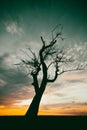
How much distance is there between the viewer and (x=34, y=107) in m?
17.1

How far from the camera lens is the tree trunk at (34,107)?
1684cm

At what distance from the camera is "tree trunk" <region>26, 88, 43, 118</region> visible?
55.3 ft

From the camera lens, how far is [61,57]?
65.8ft
